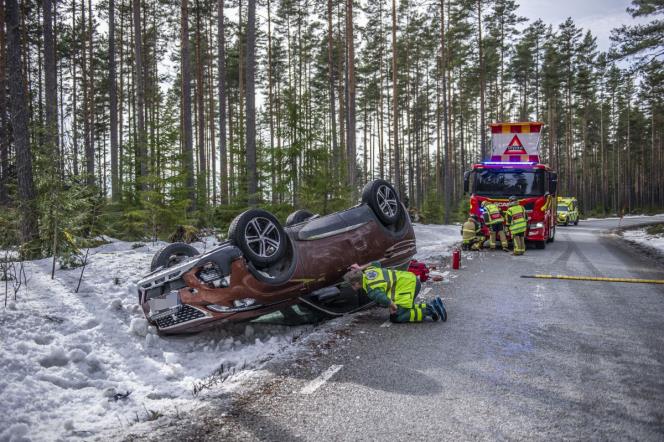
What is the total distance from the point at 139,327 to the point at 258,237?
1587mm

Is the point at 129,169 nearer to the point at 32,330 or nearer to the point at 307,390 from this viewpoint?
the point at 32,330

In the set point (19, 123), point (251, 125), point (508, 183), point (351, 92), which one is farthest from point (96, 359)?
point (351, 92)

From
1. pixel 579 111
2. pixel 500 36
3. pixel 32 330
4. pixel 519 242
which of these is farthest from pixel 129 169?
pixel 579 111

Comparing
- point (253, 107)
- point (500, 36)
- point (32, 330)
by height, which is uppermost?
point (500, 36)

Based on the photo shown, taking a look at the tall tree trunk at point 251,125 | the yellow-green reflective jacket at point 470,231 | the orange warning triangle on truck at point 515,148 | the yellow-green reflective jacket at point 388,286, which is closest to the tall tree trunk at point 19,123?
the tall tree trunk at point 251,125

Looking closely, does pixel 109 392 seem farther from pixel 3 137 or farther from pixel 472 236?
pixel 472 236

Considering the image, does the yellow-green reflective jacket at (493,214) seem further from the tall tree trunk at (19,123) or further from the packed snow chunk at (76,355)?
the packed snow chunk at (76,355)

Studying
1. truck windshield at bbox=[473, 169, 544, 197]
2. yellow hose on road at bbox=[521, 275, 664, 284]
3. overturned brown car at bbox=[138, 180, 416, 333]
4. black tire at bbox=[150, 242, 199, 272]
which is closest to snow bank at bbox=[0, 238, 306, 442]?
overturned brown car at bbox=[138, 180, 416, 333]

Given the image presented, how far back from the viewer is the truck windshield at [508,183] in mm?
13055

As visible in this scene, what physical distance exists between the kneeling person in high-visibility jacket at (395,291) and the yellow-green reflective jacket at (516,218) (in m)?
7.61

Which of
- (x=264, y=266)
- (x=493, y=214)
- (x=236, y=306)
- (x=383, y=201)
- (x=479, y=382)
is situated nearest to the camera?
(x=479, y=382)

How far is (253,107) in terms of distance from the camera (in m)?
13.4

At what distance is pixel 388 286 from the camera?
5172mm

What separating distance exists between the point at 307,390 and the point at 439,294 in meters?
3.97
